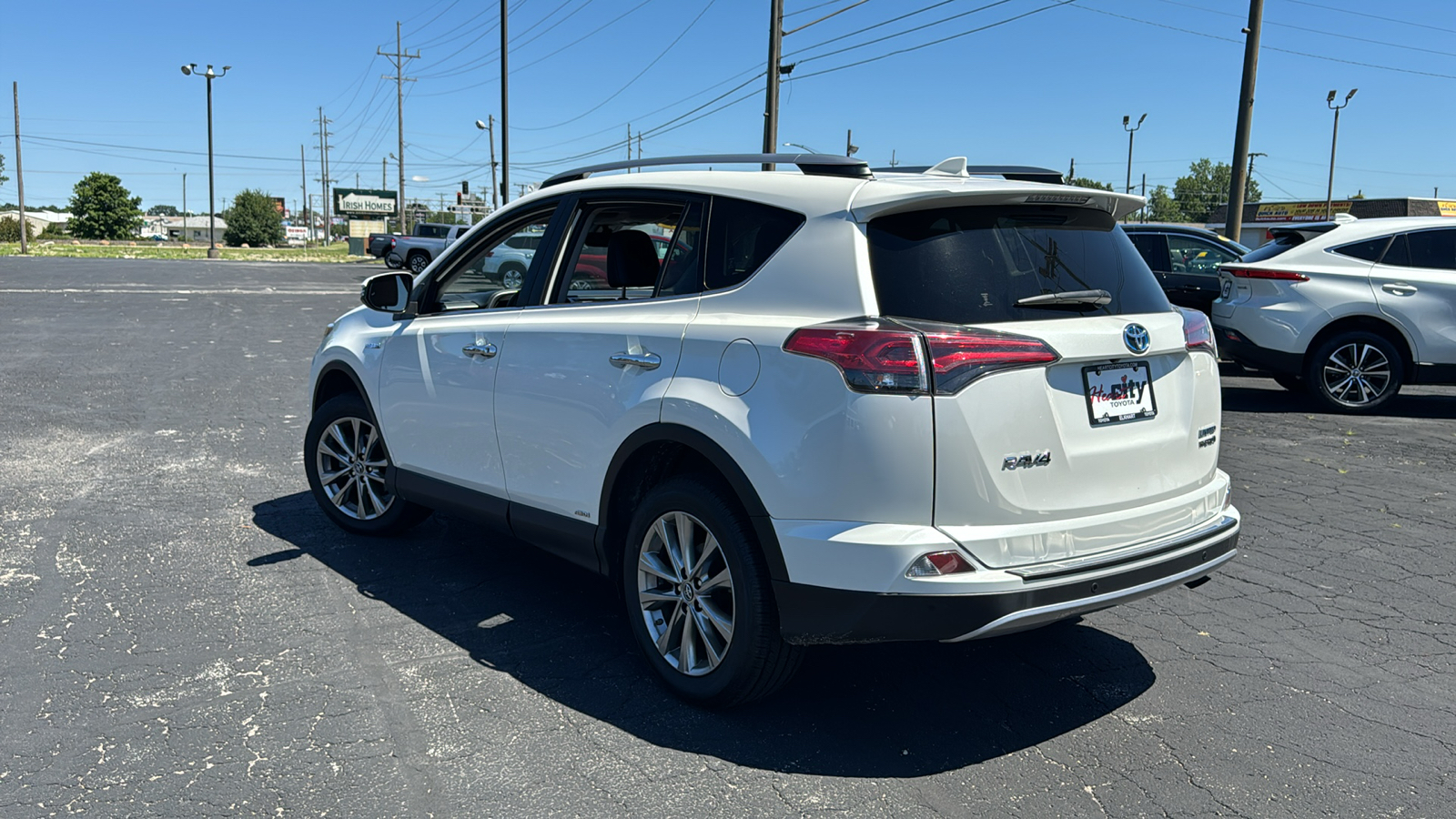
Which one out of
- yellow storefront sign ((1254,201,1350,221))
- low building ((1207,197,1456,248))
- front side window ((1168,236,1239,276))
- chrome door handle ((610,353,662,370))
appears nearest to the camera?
chrome door handle ((610,353,662,370))

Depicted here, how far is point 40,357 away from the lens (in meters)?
12.3

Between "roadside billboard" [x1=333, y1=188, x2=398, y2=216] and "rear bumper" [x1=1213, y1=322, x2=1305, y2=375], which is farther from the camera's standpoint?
"roadside billboard" [x1=333, y1=188, x2=398, y2=216]

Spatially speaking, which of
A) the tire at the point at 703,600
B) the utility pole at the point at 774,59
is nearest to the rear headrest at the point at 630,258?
the tire at the point at 703,600

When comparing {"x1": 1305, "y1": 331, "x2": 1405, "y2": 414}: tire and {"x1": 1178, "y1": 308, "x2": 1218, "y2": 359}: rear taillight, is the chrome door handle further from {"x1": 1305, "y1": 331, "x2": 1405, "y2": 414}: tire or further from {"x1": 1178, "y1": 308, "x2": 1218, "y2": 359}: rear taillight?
{"x1": 1305, "y1": 331, "x2": 1405, "y2": 414}: tire

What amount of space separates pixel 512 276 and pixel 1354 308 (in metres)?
8.21

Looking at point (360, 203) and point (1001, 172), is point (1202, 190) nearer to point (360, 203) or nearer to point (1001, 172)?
point (360, 203)

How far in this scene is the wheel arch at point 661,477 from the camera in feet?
11.0

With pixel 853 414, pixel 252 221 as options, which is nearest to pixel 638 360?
pixel 853 414

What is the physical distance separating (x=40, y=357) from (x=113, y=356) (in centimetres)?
73

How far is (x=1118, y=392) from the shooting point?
344 centimetres

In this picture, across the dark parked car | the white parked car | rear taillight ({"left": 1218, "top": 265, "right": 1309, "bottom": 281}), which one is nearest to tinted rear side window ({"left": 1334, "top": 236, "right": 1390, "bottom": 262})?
the white parked car

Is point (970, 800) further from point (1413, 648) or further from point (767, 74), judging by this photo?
point (767, 74)

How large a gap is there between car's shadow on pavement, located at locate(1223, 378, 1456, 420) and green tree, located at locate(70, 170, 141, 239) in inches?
5302

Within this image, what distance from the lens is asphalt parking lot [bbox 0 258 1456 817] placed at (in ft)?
10.4
